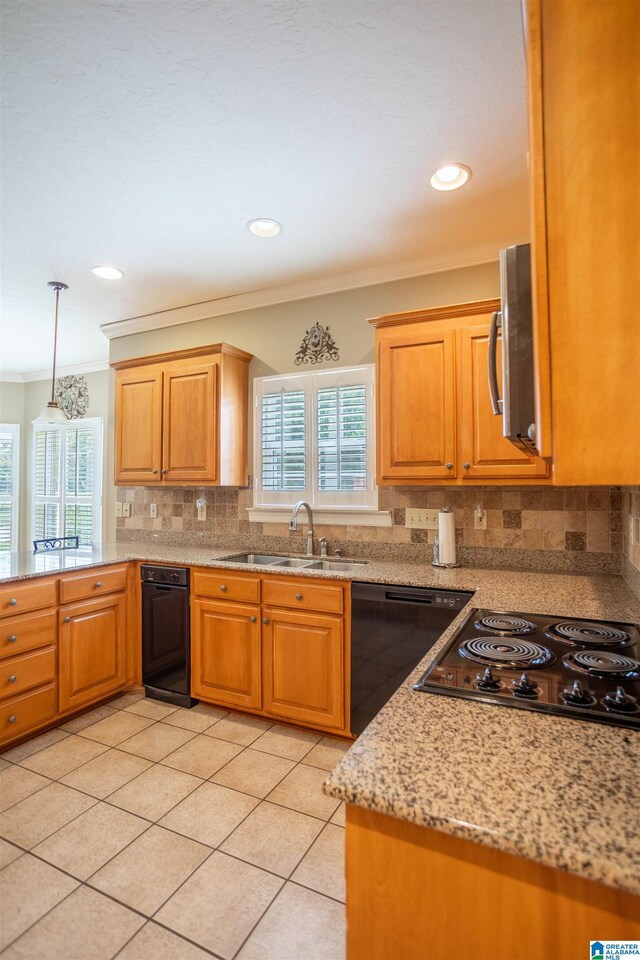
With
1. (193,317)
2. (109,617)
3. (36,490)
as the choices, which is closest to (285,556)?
(109,617)

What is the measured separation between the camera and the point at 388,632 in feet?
7.61

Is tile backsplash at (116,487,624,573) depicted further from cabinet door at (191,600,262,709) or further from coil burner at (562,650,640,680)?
coil burner at (562,650,640,680)

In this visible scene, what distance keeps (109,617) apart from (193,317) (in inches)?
88.5

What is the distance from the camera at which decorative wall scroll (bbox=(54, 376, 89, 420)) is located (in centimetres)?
548

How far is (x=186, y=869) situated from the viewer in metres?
1.69

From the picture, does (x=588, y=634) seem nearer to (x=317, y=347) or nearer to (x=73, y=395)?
(x=317, y=347)

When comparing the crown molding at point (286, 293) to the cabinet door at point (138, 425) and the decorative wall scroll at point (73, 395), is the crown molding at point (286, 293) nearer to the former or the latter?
the cabinet door at point (138, 425)

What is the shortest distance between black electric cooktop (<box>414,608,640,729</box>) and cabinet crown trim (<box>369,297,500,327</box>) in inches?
61.5

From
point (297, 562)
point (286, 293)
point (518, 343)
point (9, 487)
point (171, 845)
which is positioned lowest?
point (171, 845)

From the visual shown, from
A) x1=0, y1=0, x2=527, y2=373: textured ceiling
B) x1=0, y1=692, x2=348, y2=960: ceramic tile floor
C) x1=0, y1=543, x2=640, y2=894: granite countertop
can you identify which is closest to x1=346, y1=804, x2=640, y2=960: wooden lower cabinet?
x1=0, y1=543, x2=640, y2=894: granite countertop

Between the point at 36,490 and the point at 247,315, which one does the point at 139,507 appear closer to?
the point at 247,315

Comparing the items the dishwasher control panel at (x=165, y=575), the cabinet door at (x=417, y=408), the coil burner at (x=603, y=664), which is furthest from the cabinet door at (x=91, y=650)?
the coil burner at (x=603, y=664)

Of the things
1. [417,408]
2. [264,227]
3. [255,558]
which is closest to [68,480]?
[255,558]

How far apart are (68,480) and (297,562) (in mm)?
3678
